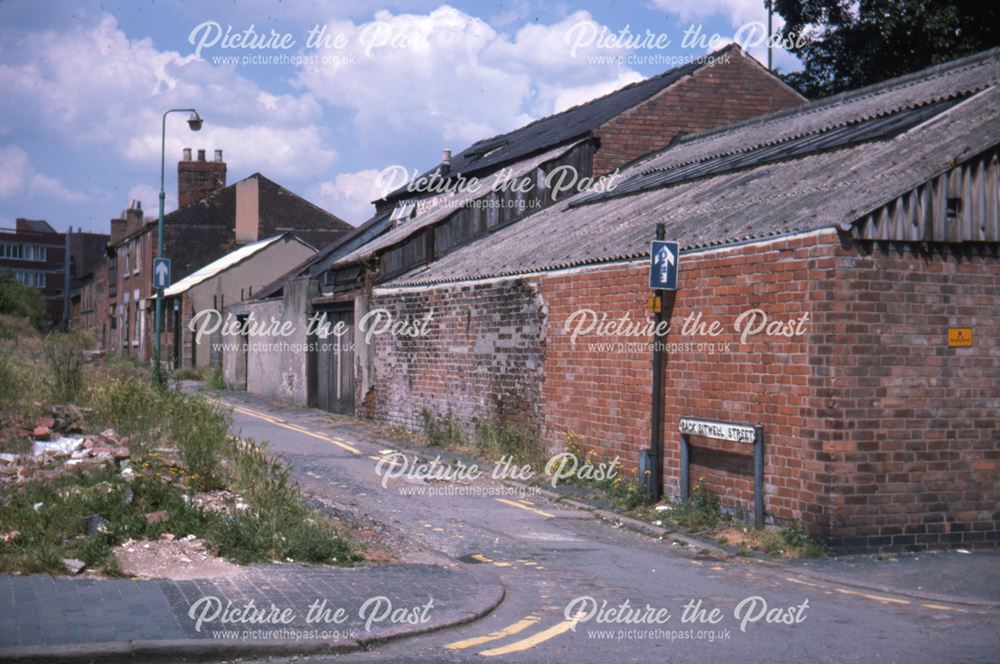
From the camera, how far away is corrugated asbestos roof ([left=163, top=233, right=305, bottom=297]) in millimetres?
41031

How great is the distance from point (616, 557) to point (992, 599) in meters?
3.37

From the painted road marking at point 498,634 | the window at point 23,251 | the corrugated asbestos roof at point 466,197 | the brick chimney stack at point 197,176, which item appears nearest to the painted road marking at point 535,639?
the painted road marking at point 498,634

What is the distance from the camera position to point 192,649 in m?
6.36

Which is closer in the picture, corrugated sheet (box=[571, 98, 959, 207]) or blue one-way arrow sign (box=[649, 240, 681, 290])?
blue one-way arrow sign (box=[649, 240, 681, 290])

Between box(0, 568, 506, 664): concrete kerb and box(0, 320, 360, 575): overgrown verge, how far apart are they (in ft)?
5.99

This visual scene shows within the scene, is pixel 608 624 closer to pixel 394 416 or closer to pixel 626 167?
pixel 394 416

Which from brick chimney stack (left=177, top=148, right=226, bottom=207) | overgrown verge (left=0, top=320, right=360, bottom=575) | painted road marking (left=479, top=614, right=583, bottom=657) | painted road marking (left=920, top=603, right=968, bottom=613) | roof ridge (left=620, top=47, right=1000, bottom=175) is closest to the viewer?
painted road marking (left=479, top=614, right=583, bottom=657)

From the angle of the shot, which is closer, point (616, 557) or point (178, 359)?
point (616, 557)

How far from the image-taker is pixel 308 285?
87.7ft

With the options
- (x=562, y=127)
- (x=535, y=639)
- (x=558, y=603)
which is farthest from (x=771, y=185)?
(x=562, y=127)

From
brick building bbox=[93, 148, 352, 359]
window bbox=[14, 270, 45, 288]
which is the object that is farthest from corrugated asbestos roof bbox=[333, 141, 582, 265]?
window bbox=[14, 270, 45, 288]

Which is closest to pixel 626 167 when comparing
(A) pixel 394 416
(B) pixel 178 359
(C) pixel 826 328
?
(A) pixel 394 416

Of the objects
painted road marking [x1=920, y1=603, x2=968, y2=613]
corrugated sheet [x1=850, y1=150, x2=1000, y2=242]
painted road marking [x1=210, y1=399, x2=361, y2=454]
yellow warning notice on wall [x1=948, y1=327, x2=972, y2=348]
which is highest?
corrugated sheet [x1=850, y1=150, x2=1000, y2=242]

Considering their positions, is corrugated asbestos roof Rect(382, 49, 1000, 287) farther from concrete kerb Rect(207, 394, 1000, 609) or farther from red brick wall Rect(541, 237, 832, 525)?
concrete kerb Rect(207, 394, 1000, 609)
